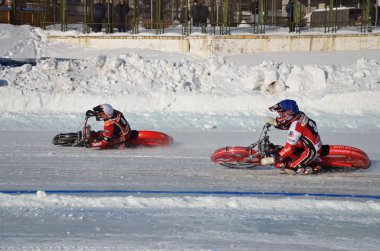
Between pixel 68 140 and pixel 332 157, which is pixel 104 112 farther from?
pixel 332 157

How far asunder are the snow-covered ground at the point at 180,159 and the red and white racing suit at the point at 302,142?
0.37 metres

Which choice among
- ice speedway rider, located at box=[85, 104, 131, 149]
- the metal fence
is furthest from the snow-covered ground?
the metal fence

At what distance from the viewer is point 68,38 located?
27.8 metres

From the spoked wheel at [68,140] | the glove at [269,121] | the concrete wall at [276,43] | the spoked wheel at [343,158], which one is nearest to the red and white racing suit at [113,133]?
the spoked wheel at [68,140]

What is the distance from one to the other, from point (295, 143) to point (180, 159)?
295 centimetres

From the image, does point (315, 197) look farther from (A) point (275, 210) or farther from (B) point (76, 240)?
(B) point (76, 240)

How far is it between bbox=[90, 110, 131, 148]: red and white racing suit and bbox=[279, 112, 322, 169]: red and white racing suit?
4.47m

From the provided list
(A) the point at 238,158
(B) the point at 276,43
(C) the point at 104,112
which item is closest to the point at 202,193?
(A) the point at 238,158

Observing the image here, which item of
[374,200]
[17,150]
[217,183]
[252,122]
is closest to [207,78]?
[252,122]

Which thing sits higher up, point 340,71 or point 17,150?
point 340,71

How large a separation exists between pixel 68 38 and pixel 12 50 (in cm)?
276

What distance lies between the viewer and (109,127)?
13961 millimetres

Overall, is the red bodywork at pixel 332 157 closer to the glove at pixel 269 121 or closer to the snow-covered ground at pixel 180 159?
the snow-covered ground at pixel 180 159

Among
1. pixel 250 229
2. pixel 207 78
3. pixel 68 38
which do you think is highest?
pixel 68 38
